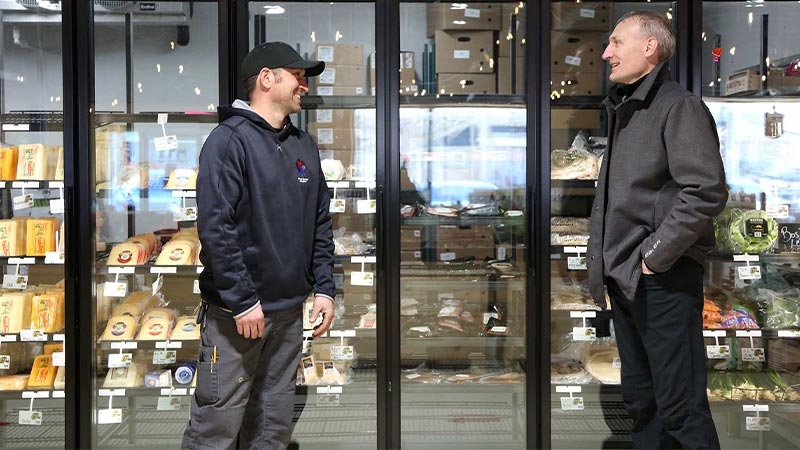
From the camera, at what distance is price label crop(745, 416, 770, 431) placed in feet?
12.2

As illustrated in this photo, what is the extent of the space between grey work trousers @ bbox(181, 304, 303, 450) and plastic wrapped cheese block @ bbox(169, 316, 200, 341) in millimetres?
1038

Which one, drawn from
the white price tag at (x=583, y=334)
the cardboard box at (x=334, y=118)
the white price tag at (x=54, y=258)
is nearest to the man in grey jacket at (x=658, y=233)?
the white price tag at (x=583, y=334)

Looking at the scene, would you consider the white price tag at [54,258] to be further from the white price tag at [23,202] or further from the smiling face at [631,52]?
the smiling face at [631,52]

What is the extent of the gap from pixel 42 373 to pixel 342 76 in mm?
2156

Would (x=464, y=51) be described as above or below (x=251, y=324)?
above

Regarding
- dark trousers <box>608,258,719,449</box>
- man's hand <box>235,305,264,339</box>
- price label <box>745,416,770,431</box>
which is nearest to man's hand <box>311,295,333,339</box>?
man's hand <box>235,305,264,339</box>

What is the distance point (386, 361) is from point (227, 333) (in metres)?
1.16

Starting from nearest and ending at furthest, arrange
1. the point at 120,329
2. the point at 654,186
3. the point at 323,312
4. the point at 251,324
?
1. the point at 251,324
2. the point at 654,186
3. the point at 323,312
4. the point at 120,329

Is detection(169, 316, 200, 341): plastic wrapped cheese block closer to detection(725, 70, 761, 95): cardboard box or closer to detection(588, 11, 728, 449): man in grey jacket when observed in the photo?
detection(588, 11, 728, 449): man in grey jacket

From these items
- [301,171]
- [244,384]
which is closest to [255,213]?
[301,171]

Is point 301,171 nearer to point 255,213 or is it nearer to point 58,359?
point 255,213

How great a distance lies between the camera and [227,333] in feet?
8.76

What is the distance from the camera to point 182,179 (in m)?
3.75

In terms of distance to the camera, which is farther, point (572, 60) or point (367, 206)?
point (572, 60)
